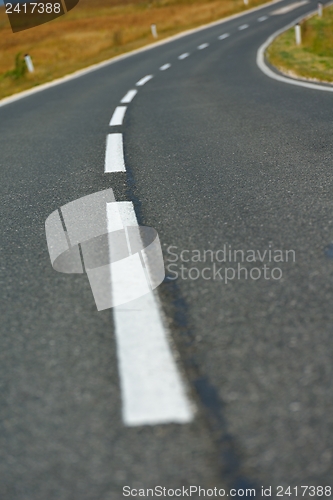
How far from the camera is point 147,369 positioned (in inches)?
83.4

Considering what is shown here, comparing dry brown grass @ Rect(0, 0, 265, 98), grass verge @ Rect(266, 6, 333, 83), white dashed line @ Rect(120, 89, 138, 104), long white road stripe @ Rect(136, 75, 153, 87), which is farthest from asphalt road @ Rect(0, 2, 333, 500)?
dry brown grass @ Rect(0, 0, 265, 98)

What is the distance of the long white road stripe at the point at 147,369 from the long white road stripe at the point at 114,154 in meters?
3.08

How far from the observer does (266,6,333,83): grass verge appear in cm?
1238

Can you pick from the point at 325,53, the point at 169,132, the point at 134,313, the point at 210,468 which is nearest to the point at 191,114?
the point at 169,132

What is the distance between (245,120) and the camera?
7371mm

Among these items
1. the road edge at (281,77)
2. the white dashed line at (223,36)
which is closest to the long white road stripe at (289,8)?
the white dashed line at (223,36)

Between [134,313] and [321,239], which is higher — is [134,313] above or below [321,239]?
above

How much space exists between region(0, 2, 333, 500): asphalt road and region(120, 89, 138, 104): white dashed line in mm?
5247

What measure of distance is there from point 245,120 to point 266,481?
6.19 meters

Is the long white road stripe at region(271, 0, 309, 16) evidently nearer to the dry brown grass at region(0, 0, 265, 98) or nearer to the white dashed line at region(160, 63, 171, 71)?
the dry brown grass at region(0, 0, 265, 98)

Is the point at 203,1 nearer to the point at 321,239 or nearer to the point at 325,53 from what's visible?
the point at 325,53

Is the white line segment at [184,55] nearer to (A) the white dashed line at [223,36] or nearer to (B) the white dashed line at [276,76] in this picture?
(B) the white dashed line at [276,76]

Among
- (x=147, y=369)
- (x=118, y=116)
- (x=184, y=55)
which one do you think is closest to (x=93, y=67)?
(x=184, y=55)

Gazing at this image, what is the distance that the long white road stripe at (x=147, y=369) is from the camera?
1.89 metres
